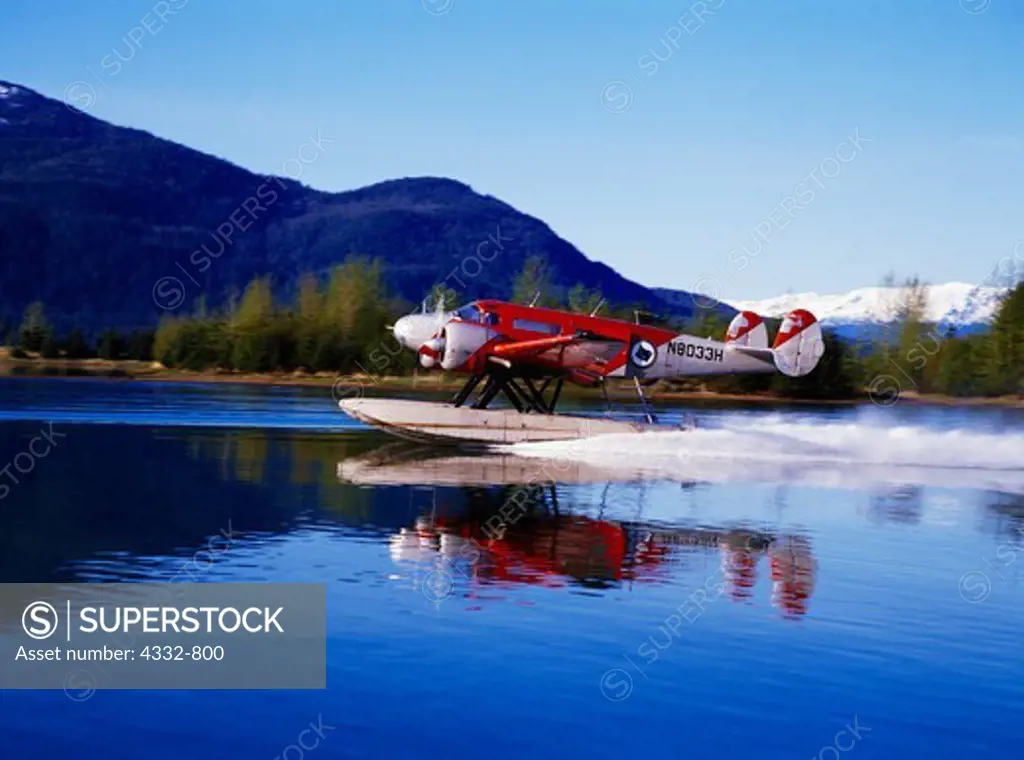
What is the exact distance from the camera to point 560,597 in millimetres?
16156

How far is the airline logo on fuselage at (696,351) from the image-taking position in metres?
38.6

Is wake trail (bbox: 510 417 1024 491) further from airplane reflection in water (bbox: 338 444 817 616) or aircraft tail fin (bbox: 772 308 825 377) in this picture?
airplane reflection in water (bbox: 338 444 817 616)

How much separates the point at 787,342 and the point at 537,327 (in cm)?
728

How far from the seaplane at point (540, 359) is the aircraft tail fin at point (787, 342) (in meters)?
0.03

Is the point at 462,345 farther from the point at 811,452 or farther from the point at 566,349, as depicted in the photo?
the point at 811,452

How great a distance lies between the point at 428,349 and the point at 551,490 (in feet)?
32.9

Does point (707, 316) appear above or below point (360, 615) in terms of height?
above

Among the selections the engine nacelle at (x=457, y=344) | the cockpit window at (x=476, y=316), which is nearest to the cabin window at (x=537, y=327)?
the cockpit window at (x=476, y=316)

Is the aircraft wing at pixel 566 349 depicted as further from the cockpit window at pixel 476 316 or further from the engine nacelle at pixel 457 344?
the cockpit window at pixel 476 316

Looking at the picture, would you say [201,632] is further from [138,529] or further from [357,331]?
[357,331]

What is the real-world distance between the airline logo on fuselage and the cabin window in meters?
3.67

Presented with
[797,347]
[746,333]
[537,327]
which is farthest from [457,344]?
[797,347]

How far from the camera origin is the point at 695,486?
2950 centimetres

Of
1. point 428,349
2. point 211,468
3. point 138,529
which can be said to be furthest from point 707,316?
point 138,529
